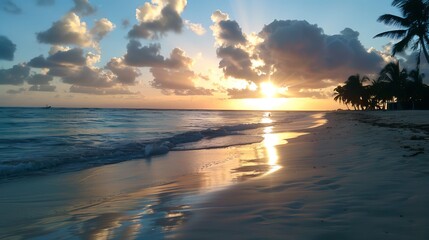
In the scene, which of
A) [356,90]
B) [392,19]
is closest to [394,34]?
→ [392,19]

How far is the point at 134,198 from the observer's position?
19.5 feet

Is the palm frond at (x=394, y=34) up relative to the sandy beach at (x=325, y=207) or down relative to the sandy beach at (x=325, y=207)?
up

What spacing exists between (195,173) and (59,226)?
177 inches

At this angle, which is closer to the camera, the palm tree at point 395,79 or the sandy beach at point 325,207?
the sandy beach at point 325,207

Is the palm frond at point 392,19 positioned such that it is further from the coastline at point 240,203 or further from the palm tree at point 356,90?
the palm tree at point 356,90

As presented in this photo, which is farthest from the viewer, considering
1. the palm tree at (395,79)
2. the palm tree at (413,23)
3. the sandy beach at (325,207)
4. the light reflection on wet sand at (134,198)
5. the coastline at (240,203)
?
the palm tree at (395,79)

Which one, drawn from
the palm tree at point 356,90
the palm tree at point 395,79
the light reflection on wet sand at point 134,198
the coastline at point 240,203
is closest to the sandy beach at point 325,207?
the coastline at point 240,203

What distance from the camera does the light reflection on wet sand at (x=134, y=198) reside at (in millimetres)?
4023

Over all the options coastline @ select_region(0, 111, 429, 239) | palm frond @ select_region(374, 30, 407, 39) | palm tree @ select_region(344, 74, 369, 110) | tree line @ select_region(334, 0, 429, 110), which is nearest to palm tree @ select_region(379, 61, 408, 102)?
tree line @ select_region(334, 0, 429, 110)

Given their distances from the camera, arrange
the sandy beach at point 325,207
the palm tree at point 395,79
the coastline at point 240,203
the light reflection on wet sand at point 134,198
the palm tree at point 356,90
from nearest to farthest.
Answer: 1. the sandy beach at point 325,207
2. the coastline at point 240,203
3. the light reflection on wet sand at point 134,198
4. the palm tree at point 395,79
5. the palm tree at point 356,90

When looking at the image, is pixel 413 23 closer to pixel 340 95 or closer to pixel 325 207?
pixel 325 207

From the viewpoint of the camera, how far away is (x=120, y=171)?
949cm

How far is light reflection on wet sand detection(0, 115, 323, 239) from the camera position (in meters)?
4.02

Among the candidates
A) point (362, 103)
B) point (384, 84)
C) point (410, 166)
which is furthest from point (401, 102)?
point (410, 166)
